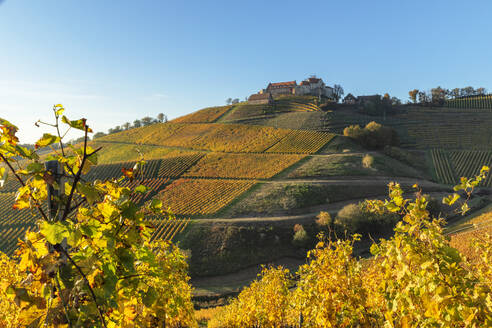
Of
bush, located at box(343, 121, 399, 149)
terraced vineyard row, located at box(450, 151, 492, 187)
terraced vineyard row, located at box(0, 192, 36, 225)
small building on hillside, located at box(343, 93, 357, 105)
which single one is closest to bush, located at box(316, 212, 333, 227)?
terraced vineyard row, located at box(450, 151, 492, 187)

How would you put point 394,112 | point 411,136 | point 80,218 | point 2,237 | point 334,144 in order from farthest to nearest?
point 394,112, point 411,136, point 334,144, point 2,237, point 80,218

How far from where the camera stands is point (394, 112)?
90.3m

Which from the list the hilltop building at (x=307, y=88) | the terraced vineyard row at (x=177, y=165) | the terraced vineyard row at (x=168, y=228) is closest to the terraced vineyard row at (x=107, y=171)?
the terraced vineyard row at (x=177, y=165)

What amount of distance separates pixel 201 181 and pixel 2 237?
90.7 ft

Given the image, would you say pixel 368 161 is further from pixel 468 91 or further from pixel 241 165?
pixel 468 91

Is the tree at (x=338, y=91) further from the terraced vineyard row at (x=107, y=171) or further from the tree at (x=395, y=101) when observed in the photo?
the terraced vineyard row at (x=107, y=171)

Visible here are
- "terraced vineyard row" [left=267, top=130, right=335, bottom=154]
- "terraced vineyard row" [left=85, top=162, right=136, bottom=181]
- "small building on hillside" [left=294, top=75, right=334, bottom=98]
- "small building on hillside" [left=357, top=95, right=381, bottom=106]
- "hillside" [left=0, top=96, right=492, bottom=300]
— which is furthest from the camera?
"small building on hillside" [left=294, top=75, right=334, bottom=98]

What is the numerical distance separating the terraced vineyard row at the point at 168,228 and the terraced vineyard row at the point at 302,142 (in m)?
32.7

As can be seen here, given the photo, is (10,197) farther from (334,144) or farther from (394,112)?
(394,112)

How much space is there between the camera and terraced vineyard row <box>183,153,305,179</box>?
5038 cm

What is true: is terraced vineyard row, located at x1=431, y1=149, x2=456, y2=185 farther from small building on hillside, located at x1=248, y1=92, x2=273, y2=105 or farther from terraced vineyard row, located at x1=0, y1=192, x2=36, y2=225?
terraced vineyard row, located at x1=0, y1=192, x2=36, y2=225

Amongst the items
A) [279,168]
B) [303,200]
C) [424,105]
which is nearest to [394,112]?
[424,105]

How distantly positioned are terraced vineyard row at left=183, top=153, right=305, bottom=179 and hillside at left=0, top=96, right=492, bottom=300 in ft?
0.66

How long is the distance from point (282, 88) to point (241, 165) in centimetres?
7802
